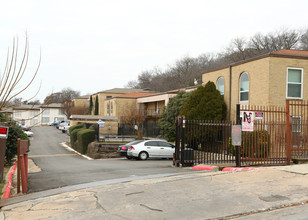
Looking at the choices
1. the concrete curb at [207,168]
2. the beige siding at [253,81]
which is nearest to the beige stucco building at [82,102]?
the beige siding at [253,81]

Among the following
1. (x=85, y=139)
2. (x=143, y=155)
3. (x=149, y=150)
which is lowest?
(x=143, y=155)

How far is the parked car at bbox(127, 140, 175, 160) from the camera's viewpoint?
917 inches

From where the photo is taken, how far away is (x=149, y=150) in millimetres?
23406

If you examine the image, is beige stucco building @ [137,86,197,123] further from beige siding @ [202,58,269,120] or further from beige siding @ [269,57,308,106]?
beige siding @ [269,57,308,106]

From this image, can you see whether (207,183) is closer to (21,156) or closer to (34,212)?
(34,212)

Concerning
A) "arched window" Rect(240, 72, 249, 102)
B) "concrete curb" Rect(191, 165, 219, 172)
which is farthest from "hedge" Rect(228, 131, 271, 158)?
"arched window" Rect(240, 72, 249, 102)

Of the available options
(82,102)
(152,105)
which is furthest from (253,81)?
(82,102)

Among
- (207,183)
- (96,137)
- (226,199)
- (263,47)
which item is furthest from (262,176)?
(263,47)

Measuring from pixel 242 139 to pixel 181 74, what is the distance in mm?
61855

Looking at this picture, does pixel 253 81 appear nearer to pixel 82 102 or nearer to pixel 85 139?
pixel 85 139

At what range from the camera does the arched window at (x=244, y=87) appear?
22656mm

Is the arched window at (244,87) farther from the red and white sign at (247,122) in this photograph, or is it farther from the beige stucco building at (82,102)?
the beige stucco building at (82,102)

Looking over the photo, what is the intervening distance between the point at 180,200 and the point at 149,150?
15196mm

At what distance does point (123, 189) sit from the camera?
31.6 ft
